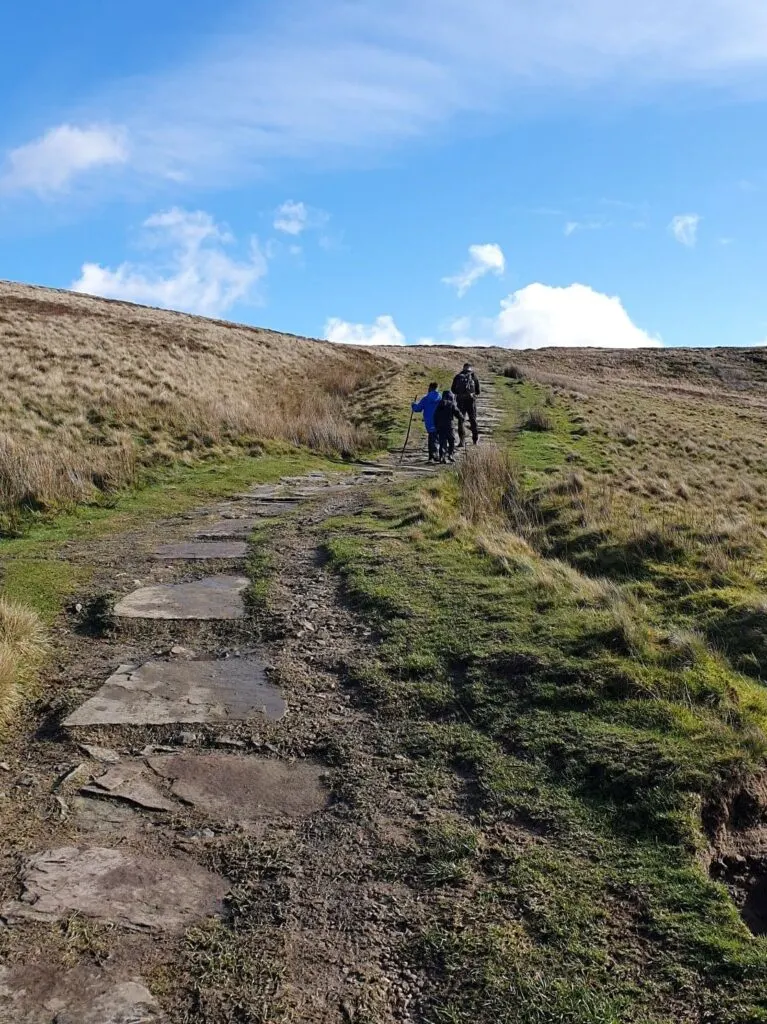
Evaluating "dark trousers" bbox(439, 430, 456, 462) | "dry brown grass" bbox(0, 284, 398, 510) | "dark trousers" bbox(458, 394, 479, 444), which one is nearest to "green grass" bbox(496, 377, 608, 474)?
"dark trousers" bbox(458, 394, 479, 444)

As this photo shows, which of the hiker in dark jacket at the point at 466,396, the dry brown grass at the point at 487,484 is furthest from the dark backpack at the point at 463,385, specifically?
the dry brown grass at the point at 487,484

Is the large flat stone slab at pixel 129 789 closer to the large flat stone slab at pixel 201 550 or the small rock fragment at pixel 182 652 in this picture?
the small rock fragment at pixel 182 652

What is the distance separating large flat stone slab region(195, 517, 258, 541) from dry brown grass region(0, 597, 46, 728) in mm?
3092

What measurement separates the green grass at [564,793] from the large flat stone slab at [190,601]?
1.10 meters

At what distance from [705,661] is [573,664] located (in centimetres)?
89

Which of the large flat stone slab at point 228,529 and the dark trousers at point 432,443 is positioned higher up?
the dark trousers at point 432,443

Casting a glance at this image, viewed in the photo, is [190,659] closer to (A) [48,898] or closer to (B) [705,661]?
(A) [48,898]

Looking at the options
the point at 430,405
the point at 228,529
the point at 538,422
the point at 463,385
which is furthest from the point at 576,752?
the point at 538,422

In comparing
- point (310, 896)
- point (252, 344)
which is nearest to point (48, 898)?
point (310, 896)

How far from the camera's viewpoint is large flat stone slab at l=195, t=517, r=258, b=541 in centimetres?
924

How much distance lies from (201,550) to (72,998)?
20.1 ft

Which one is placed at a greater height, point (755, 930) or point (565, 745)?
point (565, 745)

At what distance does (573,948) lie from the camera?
9.66 ft

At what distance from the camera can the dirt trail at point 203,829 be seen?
2.76m
